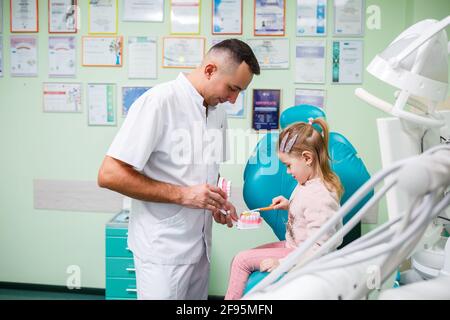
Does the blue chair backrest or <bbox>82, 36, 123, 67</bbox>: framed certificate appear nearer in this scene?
the blue chair backrest

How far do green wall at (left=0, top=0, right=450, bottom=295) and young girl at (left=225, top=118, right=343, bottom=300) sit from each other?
3.52 feet

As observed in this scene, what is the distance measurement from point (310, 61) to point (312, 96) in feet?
0.82

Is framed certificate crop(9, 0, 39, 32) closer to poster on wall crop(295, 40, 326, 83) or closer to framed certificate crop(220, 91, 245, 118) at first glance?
framed certificate crop(220, 91, 245, 118)

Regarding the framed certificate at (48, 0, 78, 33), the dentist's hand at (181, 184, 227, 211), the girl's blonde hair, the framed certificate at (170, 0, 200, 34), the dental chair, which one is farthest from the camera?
the framed certificate at (48, 0, 78, 33)

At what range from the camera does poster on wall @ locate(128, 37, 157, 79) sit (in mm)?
2854

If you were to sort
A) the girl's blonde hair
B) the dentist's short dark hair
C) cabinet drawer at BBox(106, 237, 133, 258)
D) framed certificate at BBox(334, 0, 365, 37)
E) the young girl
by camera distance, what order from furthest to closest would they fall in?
framed certificate at BBox(334, 0, 365, 37) < cabinet drawer at BBox(106, 237, 133, 258) < the girl's blonde hair < the young girl < the dentist's short dark hair

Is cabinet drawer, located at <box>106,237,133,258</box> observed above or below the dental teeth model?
below

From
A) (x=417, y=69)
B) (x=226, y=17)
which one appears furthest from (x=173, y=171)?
(x=226, y=17)

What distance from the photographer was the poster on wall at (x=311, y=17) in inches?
106

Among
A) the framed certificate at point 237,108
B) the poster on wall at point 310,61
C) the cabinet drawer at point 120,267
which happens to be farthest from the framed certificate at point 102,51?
the cabinet drawer at point 120,267

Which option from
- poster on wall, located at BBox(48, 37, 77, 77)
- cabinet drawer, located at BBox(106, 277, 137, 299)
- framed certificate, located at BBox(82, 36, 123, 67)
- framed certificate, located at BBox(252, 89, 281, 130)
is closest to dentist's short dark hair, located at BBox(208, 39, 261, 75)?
framed certificate, located at BBox(252, 89, 281, 130)

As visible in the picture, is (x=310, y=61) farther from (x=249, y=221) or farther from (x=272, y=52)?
(x=249, y=221)
